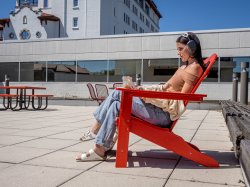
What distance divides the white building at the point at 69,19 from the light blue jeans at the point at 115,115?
4682cm

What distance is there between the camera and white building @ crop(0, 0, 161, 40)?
5012cm

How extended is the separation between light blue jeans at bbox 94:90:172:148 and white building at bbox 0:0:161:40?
46.8 meters

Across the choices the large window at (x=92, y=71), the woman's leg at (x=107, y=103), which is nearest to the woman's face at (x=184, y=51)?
the woman's leg at (x=107, y=103)

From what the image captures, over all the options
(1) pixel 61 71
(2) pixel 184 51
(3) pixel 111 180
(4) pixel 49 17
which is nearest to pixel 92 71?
(1) pixel 61 71

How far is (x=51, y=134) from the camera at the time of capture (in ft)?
18.0

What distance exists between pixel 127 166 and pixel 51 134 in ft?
8.20

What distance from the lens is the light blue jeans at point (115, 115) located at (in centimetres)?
340

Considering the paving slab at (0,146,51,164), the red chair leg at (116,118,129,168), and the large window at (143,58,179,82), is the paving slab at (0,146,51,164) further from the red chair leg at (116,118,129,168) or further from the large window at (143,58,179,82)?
the large window at (143,58,179,82)

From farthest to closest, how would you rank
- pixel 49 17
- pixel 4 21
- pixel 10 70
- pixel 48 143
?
pixel 4 21 < pixel 49 17 < pixel 10 70 < pixel 48 143

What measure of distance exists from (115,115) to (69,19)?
2021 inches

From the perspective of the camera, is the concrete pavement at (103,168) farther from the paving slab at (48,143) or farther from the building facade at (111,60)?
the building facade at (111,60)

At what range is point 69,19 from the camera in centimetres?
5253

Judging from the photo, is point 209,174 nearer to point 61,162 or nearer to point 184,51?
point 184,51

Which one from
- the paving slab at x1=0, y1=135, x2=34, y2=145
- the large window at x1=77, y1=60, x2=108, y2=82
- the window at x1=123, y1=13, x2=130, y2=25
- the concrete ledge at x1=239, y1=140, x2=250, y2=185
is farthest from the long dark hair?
the window at x1=123, y1=13, x2=130, y2=25
